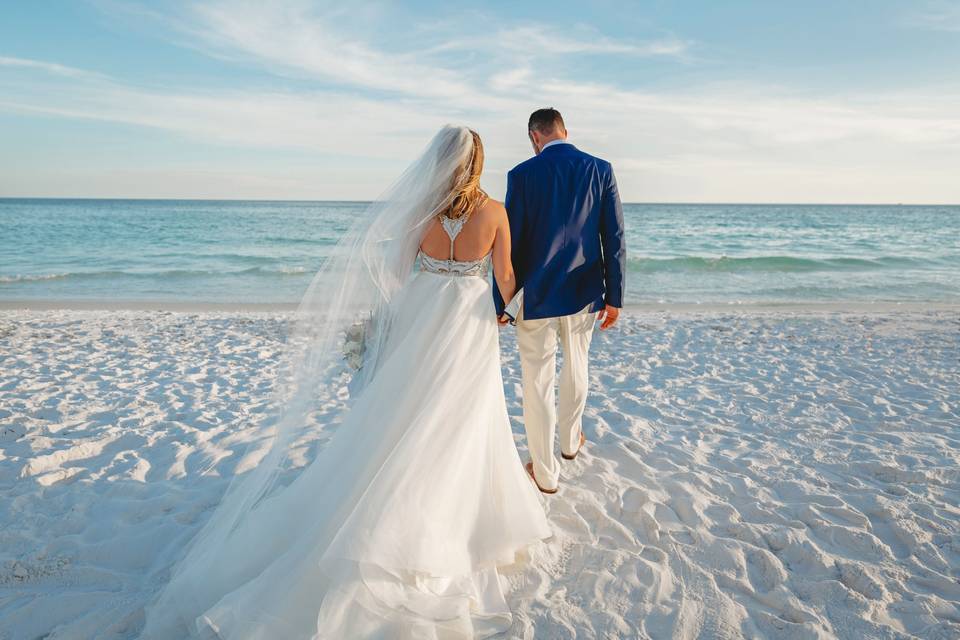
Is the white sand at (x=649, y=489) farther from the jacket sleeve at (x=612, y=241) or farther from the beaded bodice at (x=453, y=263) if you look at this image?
the beaded bodice at (x=453, y=263)

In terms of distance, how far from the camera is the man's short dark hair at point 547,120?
3.53 metres

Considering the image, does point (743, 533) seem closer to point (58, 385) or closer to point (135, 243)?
point (58, 385)

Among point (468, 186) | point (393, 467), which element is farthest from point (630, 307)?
point (393, 467)

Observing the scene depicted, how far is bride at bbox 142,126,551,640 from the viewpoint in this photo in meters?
2.24

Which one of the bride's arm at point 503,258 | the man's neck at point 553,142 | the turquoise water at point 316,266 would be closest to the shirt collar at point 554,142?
the man's neck at point 553,142

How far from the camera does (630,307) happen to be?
434 inches

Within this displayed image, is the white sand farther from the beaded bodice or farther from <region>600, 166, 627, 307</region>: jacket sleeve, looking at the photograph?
the beaded bodice

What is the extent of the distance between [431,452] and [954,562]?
2.52 meters

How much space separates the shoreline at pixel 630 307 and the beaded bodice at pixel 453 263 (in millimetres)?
7912

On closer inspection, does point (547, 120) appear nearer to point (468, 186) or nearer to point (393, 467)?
point (468, 186)

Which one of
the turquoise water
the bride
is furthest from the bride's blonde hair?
the turquoise water

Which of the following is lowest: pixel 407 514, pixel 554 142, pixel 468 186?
pixel 407 514

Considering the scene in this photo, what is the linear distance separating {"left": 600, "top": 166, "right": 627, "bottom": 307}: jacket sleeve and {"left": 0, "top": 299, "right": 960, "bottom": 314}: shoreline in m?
6.99

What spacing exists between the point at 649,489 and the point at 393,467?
187cm
